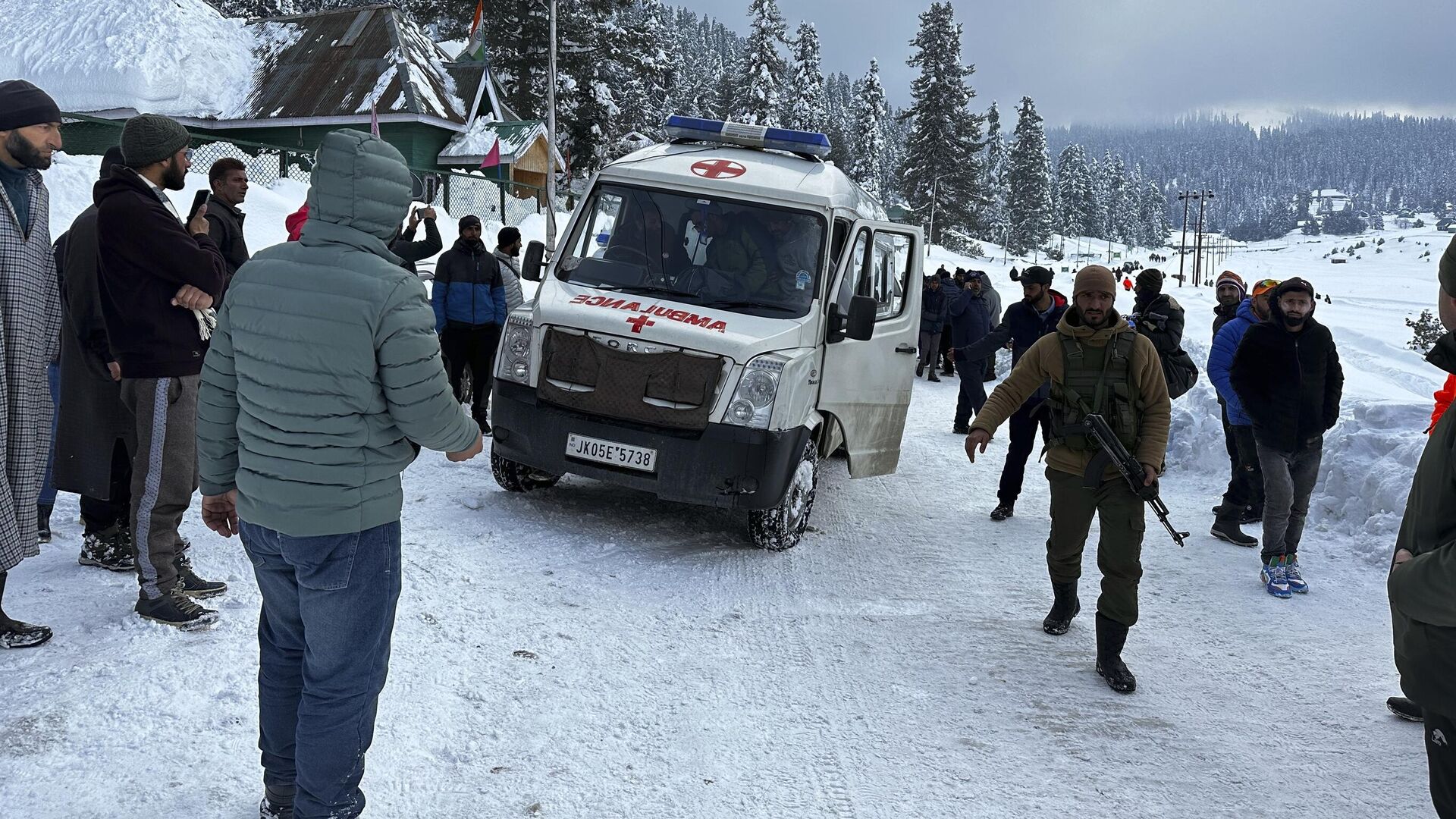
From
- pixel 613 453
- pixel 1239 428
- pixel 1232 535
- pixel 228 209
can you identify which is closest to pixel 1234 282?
pixel 1239 428

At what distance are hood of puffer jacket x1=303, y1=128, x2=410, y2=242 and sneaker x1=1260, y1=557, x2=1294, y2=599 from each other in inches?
243

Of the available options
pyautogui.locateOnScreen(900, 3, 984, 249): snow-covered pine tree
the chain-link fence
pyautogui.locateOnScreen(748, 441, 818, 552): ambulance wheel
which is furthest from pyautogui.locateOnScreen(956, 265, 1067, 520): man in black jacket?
pyautogui.locateOnScreen(900, 3, 984, 249): snow-covered pine tree

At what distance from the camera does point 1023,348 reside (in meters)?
10.3

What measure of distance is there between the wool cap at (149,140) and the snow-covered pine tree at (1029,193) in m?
90.5

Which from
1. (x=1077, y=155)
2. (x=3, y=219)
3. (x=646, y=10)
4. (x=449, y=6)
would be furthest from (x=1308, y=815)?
(x=1077, y=155)

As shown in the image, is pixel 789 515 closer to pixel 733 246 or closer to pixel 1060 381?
pixel 733 246

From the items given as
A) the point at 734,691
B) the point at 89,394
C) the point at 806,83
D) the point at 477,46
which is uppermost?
the point at 806,83

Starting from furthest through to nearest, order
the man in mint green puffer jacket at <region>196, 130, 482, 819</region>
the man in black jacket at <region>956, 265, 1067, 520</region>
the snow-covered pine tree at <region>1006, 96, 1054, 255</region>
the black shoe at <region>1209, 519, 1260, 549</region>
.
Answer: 1. the snow-covered pine tree at <region>1006, 96, 1054, 255</region>
2. the man in black jacket at <region>956, 265, 1067, 520</region>
3. the black shoe at <region>1209, 519, 1260, 549</region>
4. the man in mint green puffer jacket at <region>196, 130, 482, 819</region>

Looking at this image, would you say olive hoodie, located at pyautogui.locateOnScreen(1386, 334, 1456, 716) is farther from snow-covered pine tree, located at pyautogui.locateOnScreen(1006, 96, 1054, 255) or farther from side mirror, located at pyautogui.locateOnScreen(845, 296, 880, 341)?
snow-covered pine tree, located at pyautogui.locateOnScreen(1006, 96, 1054, 255)

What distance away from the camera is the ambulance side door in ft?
23.8

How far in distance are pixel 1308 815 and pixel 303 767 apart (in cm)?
364

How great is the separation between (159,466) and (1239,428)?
7130 mm

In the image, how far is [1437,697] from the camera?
98.0 inches

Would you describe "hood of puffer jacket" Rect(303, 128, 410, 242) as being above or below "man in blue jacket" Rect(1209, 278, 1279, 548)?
above
